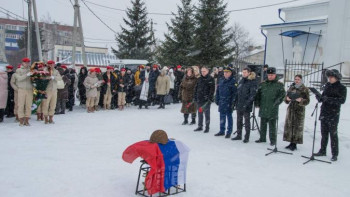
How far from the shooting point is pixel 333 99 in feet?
22.5

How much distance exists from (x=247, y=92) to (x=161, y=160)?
4.66 m

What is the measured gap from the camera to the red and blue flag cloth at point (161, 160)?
14.7ft

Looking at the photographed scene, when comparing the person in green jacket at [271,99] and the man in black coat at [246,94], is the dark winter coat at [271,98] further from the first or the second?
the man in black coat at [246,94]

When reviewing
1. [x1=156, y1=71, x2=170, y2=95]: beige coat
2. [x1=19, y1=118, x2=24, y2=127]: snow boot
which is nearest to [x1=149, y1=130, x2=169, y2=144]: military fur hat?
[x1=19, y1=118, x2=24, y2=127]: snow boot

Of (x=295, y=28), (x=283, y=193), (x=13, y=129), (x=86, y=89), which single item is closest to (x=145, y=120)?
(x=86, y=89)

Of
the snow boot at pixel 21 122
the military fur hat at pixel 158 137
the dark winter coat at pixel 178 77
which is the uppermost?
the dark winter coat at pixel 178 77

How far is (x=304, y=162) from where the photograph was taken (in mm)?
6992

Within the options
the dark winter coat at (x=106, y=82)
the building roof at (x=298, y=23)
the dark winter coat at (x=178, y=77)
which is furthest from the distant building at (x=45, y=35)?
the dark winter coat at (x=106, y=82)

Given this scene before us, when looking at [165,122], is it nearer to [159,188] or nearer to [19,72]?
[19,72]

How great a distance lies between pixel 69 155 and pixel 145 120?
5.03 m

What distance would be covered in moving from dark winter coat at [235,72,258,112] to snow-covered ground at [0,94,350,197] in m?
0.96

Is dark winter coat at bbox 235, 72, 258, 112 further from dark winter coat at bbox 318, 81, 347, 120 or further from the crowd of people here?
dark winter coat at bbox 318, 81, 347, 120

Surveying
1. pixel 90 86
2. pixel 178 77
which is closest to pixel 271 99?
pixel 90 86

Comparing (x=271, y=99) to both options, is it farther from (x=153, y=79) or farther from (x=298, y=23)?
(x=298, y=23)
